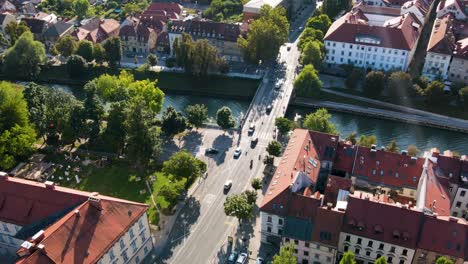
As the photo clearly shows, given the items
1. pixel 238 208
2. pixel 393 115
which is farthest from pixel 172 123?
pixel 393 115

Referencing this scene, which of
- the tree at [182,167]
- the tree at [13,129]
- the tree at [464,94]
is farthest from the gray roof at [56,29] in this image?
the tree at [464,94]

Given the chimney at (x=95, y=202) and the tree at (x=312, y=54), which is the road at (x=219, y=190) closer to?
the tree at (x=312, y=54)

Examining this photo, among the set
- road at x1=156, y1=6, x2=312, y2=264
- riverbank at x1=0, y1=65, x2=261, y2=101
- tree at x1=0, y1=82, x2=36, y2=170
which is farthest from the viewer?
riverbank at x1=0, y1=65, x2=261, y2=101

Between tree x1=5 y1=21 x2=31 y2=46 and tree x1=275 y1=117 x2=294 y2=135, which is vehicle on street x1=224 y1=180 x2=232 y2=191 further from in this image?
tree x1=5 y1=21 x2=31 y2=46

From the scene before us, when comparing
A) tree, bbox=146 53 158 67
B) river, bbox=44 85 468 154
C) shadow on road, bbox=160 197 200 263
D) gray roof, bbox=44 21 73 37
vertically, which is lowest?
shadow on road, bbox=160 197 200 263

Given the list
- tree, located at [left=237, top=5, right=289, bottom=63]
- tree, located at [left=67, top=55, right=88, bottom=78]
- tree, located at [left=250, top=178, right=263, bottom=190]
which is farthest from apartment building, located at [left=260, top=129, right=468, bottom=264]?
tree, located at [left=67, top=55, right=88, bottom=78]

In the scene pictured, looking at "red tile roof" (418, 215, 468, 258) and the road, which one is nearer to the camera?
"red tile roof" (418, 215, 468, 258)

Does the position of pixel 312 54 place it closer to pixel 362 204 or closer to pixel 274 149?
pixel 274 149
